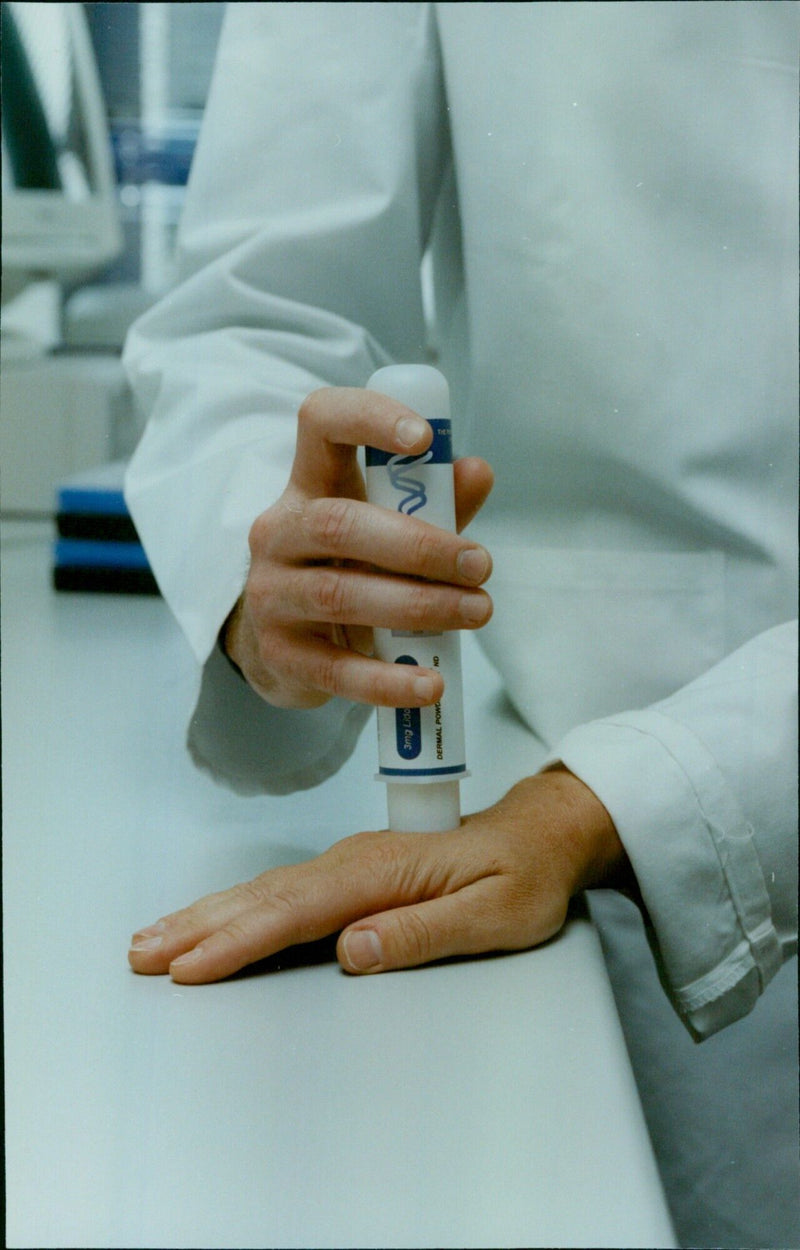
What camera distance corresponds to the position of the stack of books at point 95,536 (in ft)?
2.60

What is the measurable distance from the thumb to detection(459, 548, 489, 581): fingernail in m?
0.11

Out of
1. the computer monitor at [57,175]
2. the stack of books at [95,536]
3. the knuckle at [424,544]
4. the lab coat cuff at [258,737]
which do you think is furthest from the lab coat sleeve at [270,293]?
the computer monitor at [57,175]

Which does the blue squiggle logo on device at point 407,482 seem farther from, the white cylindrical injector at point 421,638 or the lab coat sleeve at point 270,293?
the lab coat sleeve at point 270,293

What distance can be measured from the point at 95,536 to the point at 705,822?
61 cm

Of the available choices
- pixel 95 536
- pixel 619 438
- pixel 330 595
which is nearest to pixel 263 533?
pixel 330 595

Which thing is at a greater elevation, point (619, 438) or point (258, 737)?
point (619, 438)

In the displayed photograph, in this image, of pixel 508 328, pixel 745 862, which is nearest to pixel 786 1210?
pixel 745 862

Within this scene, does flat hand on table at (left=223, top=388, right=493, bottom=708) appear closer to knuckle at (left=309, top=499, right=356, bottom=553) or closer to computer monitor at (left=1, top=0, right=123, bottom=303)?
knuckle at (left=309, top=499, right=356, bottom=553)

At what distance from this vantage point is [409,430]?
13.3 inches

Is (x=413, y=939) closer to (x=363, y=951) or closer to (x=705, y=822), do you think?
(x=363, y=951)

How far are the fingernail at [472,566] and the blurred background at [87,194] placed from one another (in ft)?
0.96

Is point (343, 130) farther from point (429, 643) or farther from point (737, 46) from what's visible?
point (429, 643)

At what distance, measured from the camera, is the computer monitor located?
3.56ft

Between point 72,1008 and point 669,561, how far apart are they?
0.98 ft
